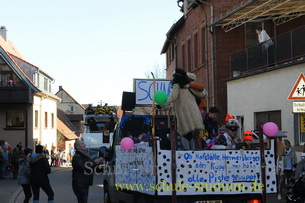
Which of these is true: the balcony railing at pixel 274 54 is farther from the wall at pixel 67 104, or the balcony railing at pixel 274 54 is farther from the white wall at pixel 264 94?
the wall at pixel 67 104

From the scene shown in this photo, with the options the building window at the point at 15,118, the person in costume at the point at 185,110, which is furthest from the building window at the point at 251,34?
the building window at the point at 15,118

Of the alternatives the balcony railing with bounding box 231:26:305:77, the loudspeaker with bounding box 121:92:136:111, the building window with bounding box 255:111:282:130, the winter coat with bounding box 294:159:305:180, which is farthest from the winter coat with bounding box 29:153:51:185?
the building window with bounding box 255:111:282:130

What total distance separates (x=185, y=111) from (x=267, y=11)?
12.4 m

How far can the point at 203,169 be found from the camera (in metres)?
8.49

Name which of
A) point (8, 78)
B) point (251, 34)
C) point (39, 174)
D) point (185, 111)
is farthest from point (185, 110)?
point (8, 78)

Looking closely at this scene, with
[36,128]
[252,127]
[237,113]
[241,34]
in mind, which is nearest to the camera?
[252,127]

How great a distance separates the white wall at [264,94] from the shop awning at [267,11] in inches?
88.3

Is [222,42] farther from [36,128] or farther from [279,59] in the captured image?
[36,128]

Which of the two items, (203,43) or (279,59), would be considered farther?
(203,43)

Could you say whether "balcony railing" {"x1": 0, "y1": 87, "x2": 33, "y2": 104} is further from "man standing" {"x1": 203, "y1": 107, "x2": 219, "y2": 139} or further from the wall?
the wall

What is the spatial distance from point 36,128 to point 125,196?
39.0 meters

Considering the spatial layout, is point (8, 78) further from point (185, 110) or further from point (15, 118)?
point (185, 110)

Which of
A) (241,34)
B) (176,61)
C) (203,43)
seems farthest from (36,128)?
(241,34)

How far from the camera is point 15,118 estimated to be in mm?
46500
